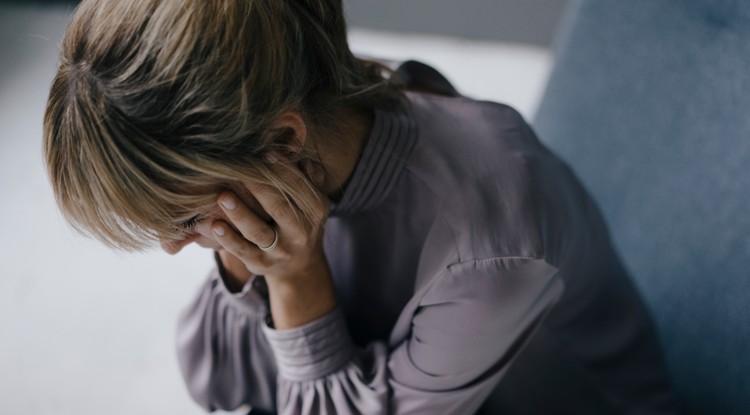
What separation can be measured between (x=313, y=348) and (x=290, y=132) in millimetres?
257

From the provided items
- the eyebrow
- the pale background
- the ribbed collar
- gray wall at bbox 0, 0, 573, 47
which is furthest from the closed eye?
gray wall at bbox 0, 0, 573, 47

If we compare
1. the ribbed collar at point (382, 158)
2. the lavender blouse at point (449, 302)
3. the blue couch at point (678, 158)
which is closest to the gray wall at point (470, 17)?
the blue couch at point (678, 158)

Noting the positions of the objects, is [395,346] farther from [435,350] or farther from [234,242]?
[234,242]

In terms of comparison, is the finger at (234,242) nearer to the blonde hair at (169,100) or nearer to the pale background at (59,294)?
the blonde hair at (169,100)

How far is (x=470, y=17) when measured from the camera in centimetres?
167

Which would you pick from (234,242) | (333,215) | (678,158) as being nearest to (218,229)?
(234,242)

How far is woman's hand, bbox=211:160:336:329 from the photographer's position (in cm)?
56

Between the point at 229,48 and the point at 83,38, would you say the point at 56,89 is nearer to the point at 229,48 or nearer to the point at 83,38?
the point at 83,38

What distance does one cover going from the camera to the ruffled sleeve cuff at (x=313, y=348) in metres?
0.69

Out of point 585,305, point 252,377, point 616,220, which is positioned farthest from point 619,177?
point 252,377

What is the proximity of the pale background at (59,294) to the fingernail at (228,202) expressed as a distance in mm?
510

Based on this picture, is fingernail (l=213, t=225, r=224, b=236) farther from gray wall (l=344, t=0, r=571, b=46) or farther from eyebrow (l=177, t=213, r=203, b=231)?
gray wall (l=344, t=0, r=571, b=46)

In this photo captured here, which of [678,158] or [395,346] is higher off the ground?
[678,158]

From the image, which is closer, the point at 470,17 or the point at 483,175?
the point at 483,175
